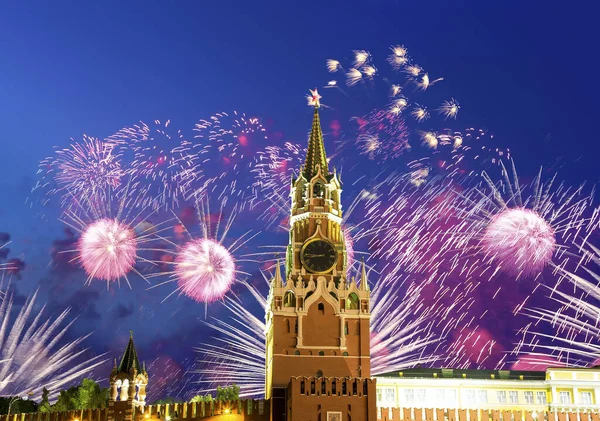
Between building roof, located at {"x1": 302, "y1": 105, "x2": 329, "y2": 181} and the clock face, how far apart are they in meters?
8.43

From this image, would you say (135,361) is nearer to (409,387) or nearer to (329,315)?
(329,315)

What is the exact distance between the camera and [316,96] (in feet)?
300

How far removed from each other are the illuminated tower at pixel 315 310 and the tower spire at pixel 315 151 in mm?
3304

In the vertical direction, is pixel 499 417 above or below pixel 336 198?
below

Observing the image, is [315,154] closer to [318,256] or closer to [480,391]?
[318,256]

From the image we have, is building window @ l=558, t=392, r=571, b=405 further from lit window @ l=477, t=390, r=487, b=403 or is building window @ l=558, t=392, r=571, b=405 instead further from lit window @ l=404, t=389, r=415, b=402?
lit window @ l=404, t=389, r=415, b=402

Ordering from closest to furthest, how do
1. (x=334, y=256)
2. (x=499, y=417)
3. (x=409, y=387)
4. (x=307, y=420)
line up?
(x=307, y=420) < (x=499, y=417) < (x=334, y=256) < (x=409, y=387)

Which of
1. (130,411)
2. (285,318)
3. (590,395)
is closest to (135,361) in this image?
(130,411)

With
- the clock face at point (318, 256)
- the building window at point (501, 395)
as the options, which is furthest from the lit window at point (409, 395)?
the clock face at point (318, 256)

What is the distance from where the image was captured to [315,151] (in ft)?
291

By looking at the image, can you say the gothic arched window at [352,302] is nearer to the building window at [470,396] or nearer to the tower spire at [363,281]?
the tower spire at [363,281]

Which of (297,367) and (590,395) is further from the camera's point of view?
(590,395)

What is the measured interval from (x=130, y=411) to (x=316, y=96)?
134 ft

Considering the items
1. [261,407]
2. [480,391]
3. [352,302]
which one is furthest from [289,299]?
[480,391]
